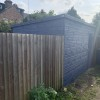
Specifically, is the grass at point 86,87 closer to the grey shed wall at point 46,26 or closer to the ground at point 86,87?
the ground at point 86,87

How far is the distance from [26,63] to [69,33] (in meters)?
3.09

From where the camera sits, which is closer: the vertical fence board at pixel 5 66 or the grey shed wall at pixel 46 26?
the vertical fence board at pixel 5 66

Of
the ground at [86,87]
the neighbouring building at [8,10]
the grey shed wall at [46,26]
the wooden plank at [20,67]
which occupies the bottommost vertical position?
the ground at [86,87]

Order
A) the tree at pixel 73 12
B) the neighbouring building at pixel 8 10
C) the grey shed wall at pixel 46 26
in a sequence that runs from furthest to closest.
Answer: the tree at pixel 73 12 → the neighbouring building at pixel 8 10 → the grey shed wall at pixel 46 26

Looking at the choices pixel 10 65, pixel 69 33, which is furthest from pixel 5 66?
pixel 69 33

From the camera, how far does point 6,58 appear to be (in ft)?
12.7

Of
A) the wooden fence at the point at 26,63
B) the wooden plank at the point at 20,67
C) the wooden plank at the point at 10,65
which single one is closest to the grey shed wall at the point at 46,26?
the wooden fence at the point at 26,63

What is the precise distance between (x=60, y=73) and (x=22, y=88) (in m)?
2.38

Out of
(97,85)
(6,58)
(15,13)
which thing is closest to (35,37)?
(6,58)

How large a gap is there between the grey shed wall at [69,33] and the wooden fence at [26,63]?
64 centimetres

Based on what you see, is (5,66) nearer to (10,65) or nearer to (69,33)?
(10,65)

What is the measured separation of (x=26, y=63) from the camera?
4.61 meters

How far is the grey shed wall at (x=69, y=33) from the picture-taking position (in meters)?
6.83

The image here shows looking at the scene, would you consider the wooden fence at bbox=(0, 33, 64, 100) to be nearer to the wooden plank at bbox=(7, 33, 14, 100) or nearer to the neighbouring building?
the wooden plank at bbox=(7, 33, 14, 100)
